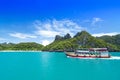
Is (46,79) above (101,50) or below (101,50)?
below

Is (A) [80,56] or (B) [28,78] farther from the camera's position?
(A) [80,56]

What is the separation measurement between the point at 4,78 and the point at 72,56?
73875 mm

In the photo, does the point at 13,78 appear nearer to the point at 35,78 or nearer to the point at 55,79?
the point at 35,78

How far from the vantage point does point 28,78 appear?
4169cm

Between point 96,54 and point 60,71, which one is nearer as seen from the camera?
point 60,71

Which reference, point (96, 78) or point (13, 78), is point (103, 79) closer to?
point (96, 78)

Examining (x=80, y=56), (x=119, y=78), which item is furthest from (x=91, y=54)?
(x=119, y=78)

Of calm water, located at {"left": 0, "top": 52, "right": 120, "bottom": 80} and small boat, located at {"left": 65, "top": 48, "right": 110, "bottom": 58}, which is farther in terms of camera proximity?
small boat, located at {"left": 65, "top": 48, "right": 110, "bottom": 58}

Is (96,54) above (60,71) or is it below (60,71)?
above

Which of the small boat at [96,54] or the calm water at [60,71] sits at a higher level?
the small boat at [96,54]

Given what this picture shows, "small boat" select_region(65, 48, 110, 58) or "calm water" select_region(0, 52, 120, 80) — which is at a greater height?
"small boat" select_region(65, 48, 110, 58)

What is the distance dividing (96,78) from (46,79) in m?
9.20

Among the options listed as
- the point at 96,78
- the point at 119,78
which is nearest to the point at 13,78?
the point at 96,78

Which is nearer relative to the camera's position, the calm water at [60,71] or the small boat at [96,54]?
the calm water at [60,71]
